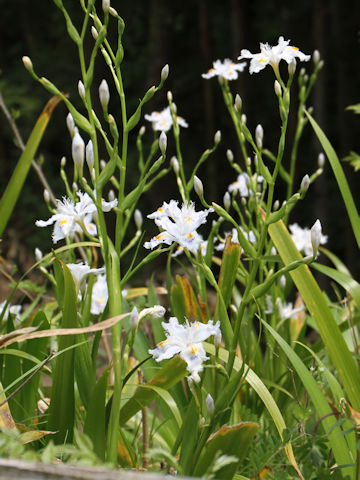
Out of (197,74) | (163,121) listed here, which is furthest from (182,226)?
(197,74)

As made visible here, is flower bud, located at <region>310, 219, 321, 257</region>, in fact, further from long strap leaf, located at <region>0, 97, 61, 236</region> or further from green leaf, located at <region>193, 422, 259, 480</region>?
long strap leaf, located at <region>0, 97, 61, 236</region>

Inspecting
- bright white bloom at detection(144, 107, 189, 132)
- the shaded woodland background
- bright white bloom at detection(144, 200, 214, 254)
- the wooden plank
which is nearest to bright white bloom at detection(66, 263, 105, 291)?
bright white bloom at detection(144, 200, 214, 254)

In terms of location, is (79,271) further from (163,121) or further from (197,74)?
(197,74)

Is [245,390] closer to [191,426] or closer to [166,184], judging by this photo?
[191,426]

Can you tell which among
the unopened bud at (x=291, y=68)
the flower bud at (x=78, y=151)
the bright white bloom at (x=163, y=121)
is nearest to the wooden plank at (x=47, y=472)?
the flower bud at (x=78, y=151)

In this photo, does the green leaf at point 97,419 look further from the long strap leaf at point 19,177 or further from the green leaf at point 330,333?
the long strap leaf at point 19,177
